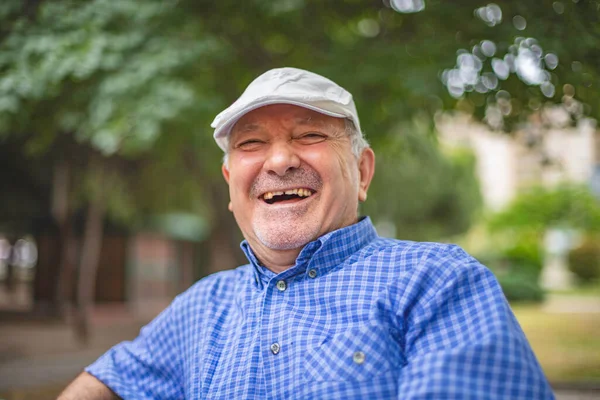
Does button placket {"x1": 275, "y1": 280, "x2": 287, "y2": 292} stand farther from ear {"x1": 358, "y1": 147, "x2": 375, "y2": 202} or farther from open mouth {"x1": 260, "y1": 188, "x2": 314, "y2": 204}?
ear {"x1": 358, "y1": 147, "x2": 375, "y2": 202}

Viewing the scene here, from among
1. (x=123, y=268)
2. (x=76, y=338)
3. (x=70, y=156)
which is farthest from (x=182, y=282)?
(x=70, y=156)

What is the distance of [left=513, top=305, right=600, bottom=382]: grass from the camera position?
309 inches

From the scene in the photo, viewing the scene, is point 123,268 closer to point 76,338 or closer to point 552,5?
point 76,338

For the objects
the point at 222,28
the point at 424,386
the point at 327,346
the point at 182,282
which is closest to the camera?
the point at 424,386

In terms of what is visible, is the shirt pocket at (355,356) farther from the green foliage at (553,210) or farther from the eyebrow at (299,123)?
the green foliage at (553,210)

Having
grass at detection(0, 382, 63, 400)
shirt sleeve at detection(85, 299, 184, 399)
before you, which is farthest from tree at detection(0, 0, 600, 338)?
grass at detection(0, 382, 63, 400)

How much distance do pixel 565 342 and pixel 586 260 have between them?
19567 mm

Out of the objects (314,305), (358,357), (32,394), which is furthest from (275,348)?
(32,394)

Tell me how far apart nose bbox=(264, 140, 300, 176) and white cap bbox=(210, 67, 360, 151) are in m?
0.14

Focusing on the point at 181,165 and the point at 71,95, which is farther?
the point at 181,165

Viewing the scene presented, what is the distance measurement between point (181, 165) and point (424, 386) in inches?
280

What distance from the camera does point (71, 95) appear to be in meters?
4.41

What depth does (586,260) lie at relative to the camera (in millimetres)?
28516

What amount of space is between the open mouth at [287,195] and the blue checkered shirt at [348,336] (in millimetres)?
153
